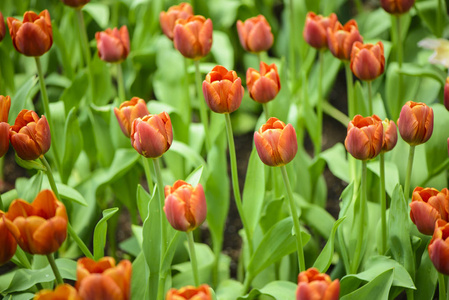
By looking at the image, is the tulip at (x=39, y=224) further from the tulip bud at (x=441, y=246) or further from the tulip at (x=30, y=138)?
the tulip bud at (x=441, y=246)

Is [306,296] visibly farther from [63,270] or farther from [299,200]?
[299,200]

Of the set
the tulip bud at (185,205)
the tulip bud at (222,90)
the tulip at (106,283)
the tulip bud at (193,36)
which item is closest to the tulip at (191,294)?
the tulip at (106,283)

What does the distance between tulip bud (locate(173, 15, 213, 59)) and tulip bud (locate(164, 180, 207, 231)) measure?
15.3 inches

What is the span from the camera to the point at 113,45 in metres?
1.28

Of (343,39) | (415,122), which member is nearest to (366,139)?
(415,122)

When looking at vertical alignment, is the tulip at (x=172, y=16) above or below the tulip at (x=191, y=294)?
above

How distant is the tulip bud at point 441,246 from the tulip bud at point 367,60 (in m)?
0.36

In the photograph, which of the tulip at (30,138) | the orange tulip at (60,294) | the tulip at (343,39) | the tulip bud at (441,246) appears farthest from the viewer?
the tulip at (343,39)

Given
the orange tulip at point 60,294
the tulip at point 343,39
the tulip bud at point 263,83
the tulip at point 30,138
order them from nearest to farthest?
the orange tulip at point 60,294, the tulip at point 30,138, the tulip bud at point 263,83, the tulip at point 343,39

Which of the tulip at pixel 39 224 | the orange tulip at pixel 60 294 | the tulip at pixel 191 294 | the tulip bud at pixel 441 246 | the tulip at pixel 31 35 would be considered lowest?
the tulip bud at pixel 441 246

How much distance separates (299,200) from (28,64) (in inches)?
41.5

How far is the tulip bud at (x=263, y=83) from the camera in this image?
1076 millimetres

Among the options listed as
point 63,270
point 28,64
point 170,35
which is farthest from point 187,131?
point 28,64

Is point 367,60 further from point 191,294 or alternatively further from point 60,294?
point 60,294
